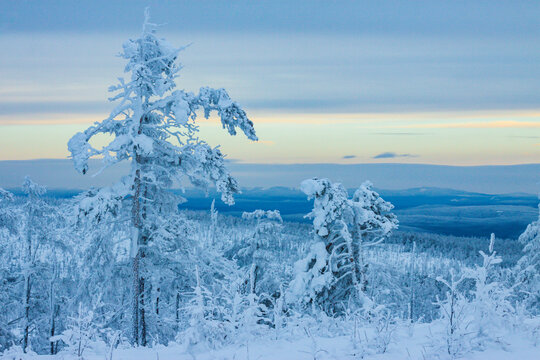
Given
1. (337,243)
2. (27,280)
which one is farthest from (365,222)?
(27,280)

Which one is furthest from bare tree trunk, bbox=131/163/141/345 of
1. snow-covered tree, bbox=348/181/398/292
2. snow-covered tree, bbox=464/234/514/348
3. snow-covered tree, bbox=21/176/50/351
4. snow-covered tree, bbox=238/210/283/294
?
snow-covered tree, bbox=238/210/283/294

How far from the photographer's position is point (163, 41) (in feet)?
39.5

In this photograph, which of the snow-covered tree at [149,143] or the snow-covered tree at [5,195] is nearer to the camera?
the snow-covered tree at [149,143]

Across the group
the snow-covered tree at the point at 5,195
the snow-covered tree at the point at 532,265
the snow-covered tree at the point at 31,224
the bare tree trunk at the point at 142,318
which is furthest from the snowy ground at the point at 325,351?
the snow-covered tree at the point at 532,265

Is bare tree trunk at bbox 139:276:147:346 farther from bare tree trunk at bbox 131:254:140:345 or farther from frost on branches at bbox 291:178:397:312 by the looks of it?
frost on branches at bbox 291:178:397:312

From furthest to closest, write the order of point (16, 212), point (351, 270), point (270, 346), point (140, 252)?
point (16, 212) → point (351, 270) → point (140, 252) → point (270, 346)

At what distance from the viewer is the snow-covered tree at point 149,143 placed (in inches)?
439

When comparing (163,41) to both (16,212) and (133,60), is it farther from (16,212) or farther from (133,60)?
(16,212)

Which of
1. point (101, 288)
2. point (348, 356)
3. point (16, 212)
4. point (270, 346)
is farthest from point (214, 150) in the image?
point (16, 212)

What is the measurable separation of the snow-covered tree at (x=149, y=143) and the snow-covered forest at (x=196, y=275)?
4 centimetres

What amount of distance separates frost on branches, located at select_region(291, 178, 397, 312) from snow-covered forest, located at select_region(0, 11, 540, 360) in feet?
0.18

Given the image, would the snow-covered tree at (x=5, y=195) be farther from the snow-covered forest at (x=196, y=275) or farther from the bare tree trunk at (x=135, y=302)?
the bare tree trunk at (x=135, y=302)

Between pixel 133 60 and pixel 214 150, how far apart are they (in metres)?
3.10

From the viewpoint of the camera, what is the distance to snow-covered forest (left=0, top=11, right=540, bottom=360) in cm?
673
